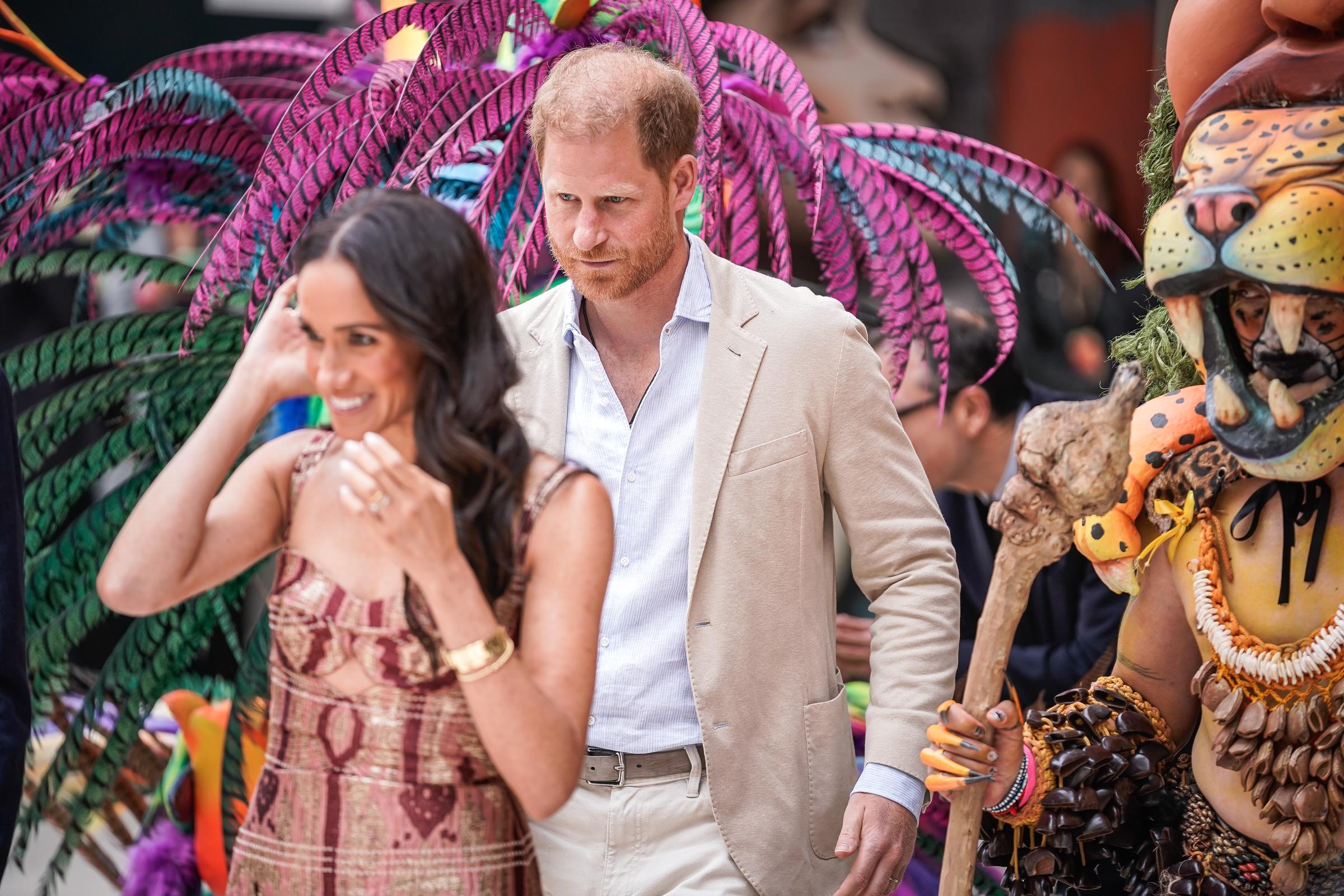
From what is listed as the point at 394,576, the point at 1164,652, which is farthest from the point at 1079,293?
the point at 394,576

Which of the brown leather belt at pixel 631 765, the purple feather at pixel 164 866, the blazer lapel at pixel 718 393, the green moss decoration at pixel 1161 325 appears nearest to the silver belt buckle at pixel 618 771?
the brown leather belt at pixel 631 765

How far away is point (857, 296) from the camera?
126 inches

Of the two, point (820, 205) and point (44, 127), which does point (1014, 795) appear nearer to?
point (820, 205)

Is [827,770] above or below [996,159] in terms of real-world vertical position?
below

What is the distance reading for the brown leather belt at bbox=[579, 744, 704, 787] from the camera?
1.99 metres

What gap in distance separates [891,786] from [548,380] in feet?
2.51

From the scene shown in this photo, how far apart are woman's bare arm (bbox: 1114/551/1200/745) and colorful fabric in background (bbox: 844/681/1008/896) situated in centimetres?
82

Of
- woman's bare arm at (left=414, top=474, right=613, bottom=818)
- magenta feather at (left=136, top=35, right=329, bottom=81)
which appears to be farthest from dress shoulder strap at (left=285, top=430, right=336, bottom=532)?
magenta feather at (left=136, top=35, right=329, bottom=81)

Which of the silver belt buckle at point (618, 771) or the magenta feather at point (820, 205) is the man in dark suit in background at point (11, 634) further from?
the magenta feather at point (820, 205)

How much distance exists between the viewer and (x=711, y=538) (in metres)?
2.00

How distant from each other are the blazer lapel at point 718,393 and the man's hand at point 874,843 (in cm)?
38

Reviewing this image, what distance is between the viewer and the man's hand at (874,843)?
195 centimetres

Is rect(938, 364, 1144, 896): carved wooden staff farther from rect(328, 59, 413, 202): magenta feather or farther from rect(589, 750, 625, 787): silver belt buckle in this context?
rect(328, 59, 413, 202): magenta feather

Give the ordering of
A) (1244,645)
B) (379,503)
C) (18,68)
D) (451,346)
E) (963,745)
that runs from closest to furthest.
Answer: (379,503) < (451,346) < (963,745) < (1244,645) < (18,68)
